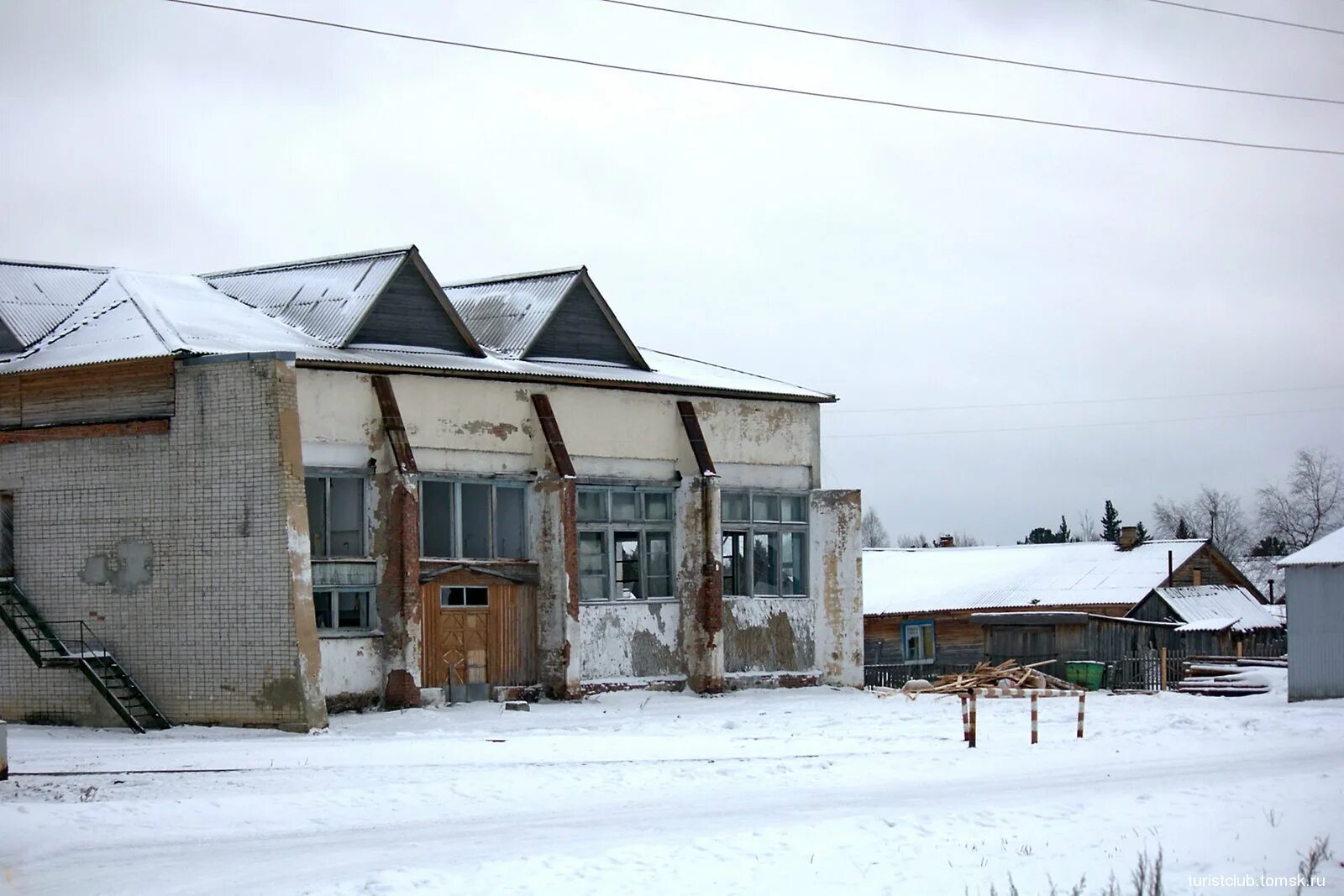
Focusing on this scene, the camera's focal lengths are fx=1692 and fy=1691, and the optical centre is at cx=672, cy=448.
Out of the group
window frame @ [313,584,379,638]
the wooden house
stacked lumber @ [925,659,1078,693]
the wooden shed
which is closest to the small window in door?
the wooden shed

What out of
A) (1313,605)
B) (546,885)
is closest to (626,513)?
(1313,605)

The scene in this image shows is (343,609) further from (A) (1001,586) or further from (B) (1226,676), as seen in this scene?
(A) (1001,586)

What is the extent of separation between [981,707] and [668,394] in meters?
8.95

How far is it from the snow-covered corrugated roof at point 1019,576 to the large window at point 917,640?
70 cm

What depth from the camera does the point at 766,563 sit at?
36.5 metres

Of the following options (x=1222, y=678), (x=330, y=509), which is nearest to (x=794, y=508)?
(x=330, y=509)

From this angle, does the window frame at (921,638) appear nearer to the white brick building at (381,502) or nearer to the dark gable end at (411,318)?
the white brick building at (381,502)

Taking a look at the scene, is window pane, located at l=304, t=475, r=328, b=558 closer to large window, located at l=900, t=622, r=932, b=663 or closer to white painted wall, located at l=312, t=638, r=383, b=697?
white painted wall, located at l=312, t=638, r=383, b=697

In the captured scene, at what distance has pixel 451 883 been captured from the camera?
1457cm

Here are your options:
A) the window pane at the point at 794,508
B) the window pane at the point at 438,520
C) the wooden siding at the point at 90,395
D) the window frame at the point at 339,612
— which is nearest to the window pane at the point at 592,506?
the window pane at the point at 438,520

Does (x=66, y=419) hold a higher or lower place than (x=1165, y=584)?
higher

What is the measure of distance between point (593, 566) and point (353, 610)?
19.3ft

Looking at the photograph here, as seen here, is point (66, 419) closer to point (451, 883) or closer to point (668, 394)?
point (668, 394)

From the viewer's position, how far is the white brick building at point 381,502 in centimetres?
2642
